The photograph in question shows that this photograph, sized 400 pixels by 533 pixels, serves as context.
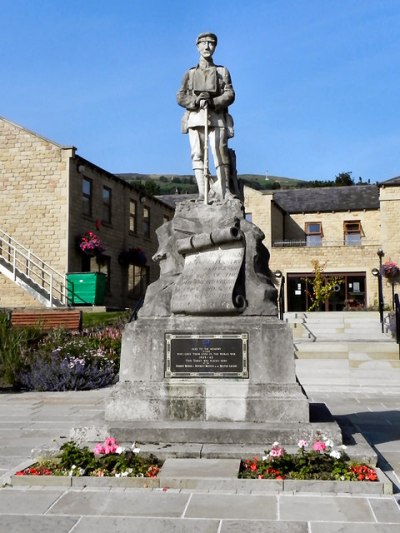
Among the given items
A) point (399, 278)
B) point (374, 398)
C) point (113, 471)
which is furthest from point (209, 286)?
point (399, 278)

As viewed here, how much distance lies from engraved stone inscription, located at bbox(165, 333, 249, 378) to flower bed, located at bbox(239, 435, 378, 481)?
1.21 m

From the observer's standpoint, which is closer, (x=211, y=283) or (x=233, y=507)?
(x=233, y=507)

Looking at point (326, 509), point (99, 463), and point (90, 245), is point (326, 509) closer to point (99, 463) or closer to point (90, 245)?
point (99, 463)

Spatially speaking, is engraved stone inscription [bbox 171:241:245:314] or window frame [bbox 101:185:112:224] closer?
engraved stone inscription [bbox 171:241:245:314]

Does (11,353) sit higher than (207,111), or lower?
lower

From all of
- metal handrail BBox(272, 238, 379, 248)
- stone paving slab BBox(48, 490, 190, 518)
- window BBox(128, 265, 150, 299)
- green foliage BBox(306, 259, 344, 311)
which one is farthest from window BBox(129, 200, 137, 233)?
stone paving slab BBox(48, 490, 190, 518)

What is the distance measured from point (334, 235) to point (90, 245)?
68.2 ft

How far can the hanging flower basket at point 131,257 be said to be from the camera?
92.1 feet

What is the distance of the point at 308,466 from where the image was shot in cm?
478

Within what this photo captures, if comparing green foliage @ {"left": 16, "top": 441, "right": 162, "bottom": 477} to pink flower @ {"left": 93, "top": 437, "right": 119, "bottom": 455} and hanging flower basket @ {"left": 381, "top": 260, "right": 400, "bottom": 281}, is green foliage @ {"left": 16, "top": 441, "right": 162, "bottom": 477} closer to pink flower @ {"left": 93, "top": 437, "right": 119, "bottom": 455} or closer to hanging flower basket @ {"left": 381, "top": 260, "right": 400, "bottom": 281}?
pink flower @ {"left": 93, "top": 437, "right": 119, "bottom": 455}

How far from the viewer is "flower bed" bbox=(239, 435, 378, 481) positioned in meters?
4.67

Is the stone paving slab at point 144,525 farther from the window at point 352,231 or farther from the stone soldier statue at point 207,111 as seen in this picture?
the window at point 352,231

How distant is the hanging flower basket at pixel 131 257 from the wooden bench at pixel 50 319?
34.5ft

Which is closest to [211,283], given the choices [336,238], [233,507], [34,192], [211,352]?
[211,352]
